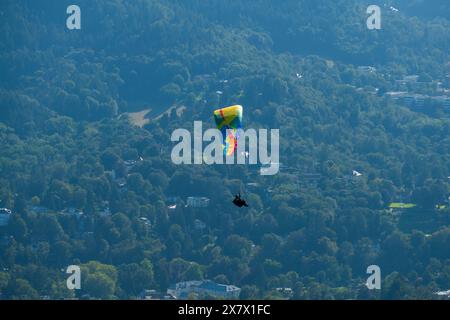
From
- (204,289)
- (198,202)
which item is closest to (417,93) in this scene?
(198,202)

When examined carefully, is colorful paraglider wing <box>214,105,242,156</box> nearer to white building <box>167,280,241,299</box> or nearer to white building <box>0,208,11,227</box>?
white building <box>167,280,241,299</box>

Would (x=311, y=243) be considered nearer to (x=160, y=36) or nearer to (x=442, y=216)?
(x=442, y=216)

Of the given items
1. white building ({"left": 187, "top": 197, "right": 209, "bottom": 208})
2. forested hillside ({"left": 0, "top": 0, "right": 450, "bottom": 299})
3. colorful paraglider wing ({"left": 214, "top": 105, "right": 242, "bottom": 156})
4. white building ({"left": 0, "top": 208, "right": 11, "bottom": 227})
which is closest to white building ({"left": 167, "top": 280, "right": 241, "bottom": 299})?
forested hillside ({"left": 0, "top": 0, "right": 450, "bottom": 299})

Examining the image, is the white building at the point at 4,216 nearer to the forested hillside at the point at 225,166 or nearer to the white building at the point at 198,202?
the forested hillside at the point at 225,166

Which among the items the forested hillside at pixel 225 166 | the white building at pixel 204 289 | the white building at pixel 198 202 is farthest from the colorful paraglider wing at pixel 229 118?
the white building at pixel 198 202

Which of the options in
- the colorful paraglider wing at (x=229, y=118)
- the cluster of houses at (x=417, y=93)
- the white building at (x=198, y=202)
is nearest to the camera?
the colorful paraglider wing at (x=229, y=118)

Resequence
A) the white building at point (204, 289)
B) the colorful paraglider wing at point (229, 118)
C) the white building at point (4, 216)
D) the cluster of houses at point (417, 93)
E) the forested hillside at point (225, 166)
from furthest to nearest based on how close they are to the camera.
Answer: the cluster of houses at point (417, 93), the white building at point (4, 216), the forested hillside at point (225, 166), the white building at point (204, 289), the colorful paraglider wing at point (229, 118)

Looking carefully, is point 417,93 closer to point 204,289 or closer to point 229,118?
point 204,289
